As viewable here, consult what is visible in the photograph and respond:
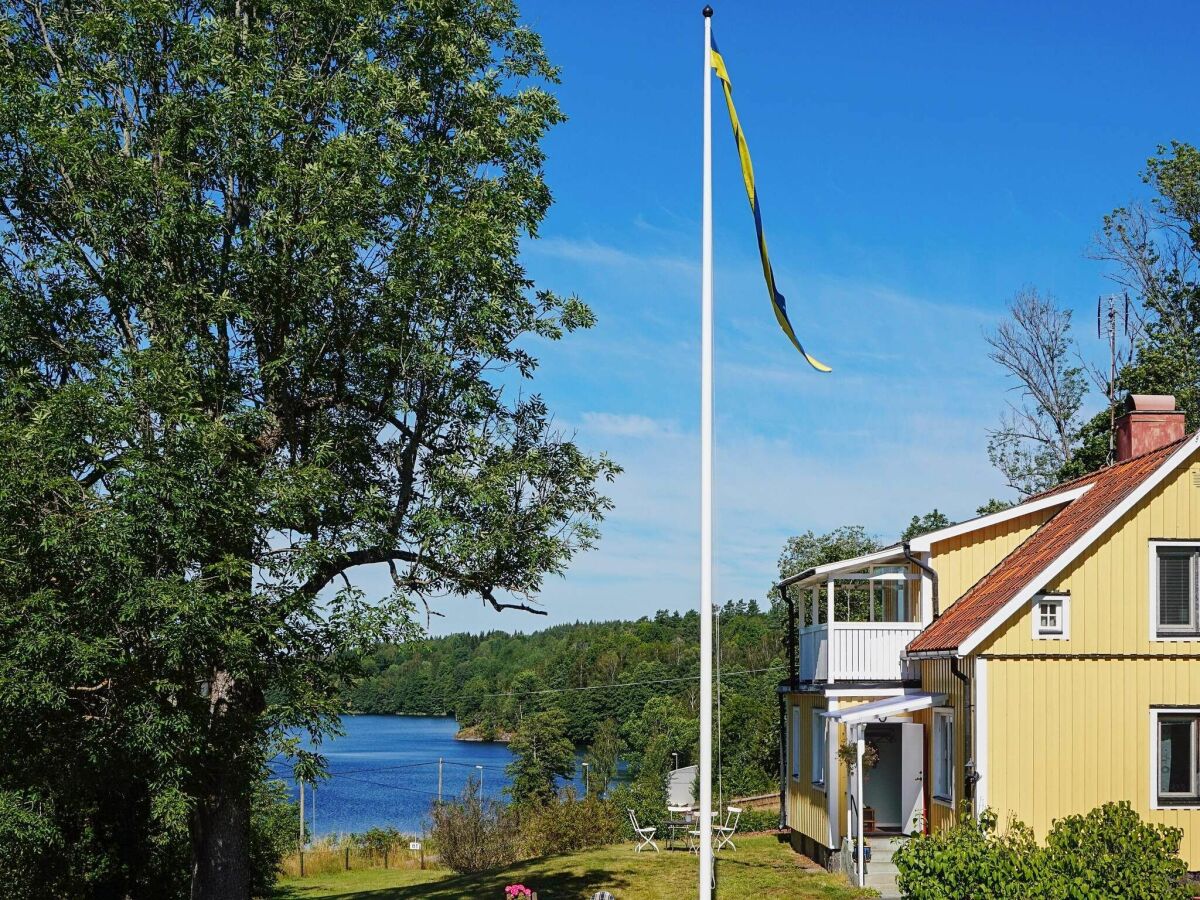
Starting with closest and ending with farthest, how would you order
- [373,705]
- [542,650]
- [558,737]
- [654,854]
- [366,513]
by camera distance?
[366,513], [654,854], [558,737], [542,650], [373,705]

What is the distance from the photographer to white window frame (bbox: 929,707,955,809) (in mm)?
19656

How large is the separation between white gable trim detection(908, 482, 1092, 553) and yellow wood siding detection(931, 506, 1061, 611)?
0.15 metres

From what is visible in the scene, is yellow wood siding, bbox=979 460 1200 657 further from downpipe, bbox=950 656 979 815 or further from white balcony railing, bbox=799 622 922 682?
white balcony railing, bbox=799 622 922 682

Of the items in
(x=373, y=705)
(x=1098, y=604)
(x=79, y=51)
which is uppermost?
(x=79, y=51)

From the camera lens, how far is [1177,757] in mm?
18500

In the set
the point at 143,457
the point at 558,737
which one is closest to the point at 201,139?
the point at 143,457

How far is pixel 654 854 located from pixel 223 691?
12.1 meters

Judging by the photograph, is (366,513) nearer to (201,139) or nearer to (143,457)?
(143,457)

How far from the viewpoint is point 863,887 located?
20.4 metres

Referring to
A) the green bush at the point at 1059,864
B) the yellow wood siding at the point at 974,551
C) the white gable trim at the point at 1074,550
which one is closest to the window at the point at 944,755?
the white gable trim at the point at 1074,550

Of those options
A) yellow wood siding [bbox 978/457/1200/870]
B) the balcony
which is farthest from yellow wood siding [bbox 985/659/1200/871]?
the balcony

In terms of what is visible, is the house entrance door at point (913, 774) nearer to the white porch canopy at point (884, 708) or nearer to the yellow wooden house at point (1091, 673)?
the white porch canopy at point (884, 708)

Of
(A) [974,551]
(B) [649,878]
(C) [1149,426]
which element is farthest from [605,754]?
(C) [1149,426]

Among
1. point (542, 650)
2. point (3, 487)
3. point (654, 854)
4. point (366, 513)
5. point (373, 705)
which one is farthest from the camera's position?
point (373, 705)
